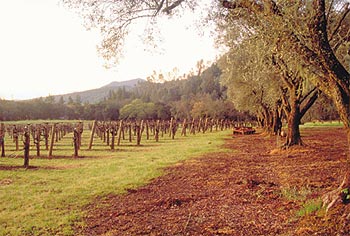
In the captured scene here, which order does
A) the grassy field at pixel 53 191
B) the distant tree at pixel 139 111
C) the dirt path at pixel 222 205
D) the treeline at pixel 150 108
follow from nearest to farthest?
the dirt path at pixel 222 205 < the grassy field at pixel 53 191 < the treeline at pixel 150 108 < the distant tree at pixel 139 111

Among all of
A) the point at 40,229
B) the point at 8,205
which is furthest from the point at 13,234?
the point at 8,205

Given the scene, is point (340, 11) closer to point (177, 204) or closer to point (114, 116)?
point (177, 204)

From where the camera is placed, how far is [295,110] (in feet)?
58.6

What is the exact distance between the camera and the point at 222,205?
7.18 meters

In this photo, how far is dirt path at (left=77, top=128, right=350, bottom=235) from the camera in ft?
18.4

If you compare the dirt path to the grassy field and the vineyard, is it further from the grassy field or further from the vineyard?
the vineyard

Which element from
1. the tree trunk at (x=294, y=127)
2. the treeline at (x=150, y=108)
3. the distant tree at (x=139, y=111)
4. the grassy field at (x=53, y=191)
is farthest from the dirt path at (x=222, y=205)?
the distant tree at (x=139, y=111)

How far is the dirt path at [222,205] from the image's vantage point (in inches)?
220

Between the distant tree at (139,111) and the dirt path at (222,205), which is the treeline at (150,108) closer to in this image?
the distant tree at (139,111)

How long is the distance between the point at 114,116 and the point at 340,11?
110 m

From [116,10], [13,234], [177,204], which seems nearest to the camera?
[13,234]

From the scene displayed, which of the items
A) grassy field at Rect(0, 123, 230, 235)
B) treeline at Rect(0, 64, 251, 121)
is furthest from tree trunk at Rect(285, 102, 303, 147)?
treeline at Rect(0, 64, 251, 121)

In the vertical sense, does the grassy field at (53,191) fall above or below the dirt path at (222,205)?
below

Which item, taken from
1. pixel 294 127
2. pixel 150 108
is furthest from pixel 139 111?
pixel 294 127
